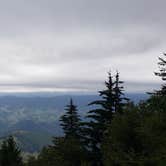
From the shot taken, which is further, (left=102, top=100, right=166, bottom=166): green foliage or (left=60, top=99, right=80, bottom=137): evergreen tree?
(left=60, top=99, right=80, bottom=137): evergreen tree

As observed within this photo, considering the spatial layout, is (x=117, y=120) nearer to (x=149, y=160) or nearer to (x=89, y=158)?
(x=149, y=160)

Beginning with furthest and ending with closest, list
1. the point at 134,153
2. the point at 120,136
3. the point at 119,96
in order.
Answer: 1. the point at 119,96
2. the point at 120,136
3. the point at 134,153

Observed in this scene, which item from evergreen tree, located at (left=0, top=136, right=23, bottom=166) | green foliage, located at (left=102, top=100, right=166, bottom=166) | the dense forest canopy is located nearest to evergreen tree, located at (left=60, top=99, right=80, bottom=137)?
the dense forest canopy

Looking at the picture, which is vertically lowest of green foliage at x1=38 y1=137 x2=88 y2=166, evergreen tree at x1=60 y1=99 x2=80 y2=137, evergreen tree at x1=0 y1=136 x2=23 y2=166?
evergreen tree at x1=0 y1=136 x2=23 y2=166

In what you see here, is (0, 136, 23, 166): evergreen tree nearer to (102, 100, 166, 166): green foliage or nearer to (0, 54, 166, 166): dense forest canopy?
(0, 54, 166, 166): dense forest canopy

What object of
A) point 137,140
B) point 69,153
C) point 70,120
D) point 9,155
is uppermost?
point 137,140

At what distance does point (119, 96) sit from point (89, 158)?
444cm

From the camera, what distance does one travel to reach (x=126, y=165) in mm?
16297

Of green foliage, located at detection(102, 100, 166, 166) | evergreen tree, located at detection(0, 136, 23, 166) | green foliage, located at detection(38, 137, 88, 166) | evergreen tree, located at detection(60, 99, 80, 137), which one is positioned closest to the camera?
green foliage, located at detection(102, 100, 166, 166)

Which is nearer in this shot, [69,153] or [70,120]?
[69,153]

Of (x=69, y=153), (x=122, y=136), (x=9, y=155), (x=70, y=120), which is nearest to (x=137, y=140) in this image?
(x=122, y=136)

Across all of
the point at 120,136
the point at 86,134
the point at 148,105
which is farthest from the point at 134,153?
the point at 86,134

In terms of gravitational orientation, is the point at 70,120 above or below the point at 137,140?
below

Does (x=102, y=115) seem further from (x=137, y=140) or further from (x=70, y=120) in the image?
(x=70, y=120)
